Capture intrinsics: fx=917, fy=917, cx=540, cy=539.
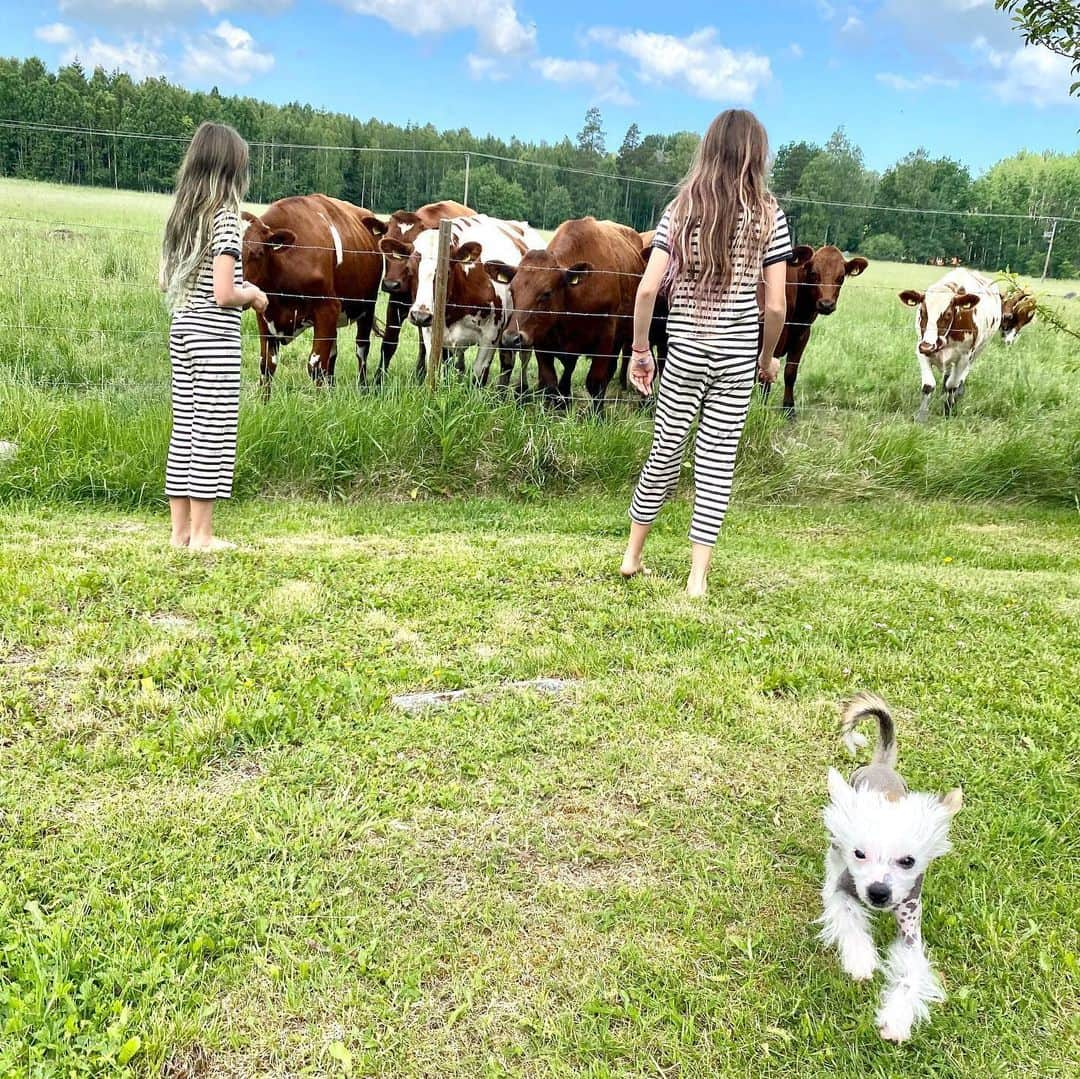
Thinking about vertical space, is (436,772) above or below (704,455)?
below

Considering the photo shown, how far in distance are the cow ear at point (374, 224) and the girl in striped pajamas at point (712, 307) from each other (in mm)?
5521

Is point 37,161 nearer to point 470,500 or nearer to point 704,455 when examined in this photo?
point 470,500

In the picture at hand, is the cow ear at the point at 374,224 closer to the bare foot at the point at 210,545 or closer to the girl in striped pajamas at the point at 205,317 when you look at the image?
the girl in striped pajamas at the point at 205,317

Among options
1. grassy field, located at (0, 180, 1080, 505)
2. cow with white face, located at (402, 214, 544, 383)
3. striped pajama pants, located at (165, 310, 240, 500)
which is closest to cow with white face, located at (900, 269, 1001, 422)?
grassy field, located at (0, 180, 1080, 505)

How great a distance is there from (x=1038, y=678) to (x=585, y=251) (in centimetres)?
496

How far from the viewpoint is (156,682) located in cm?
336

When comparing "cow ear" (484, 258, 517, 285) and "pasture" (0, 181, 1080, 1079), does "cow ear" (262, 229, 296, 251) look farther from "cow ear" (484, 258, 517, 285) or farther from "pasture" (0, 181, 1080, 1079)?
"cow ear" (484, 258, 517, 285)

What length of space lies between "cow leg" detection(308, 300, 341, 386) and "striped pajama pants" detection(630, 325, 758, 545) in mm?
3878

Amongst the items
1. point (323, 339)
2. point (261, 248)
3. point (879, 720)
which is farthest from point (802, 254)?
point (879, 720)

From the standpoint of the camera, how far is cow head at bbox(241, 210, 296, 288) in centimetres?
691

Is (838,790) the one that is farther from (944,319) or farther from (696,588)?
(944,319)

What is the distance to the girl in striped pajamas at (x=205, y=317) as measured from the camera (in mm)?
4188

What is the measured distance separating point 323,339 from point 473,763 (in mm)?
5403

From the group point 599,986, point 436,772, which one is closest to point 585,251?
point 436,772
